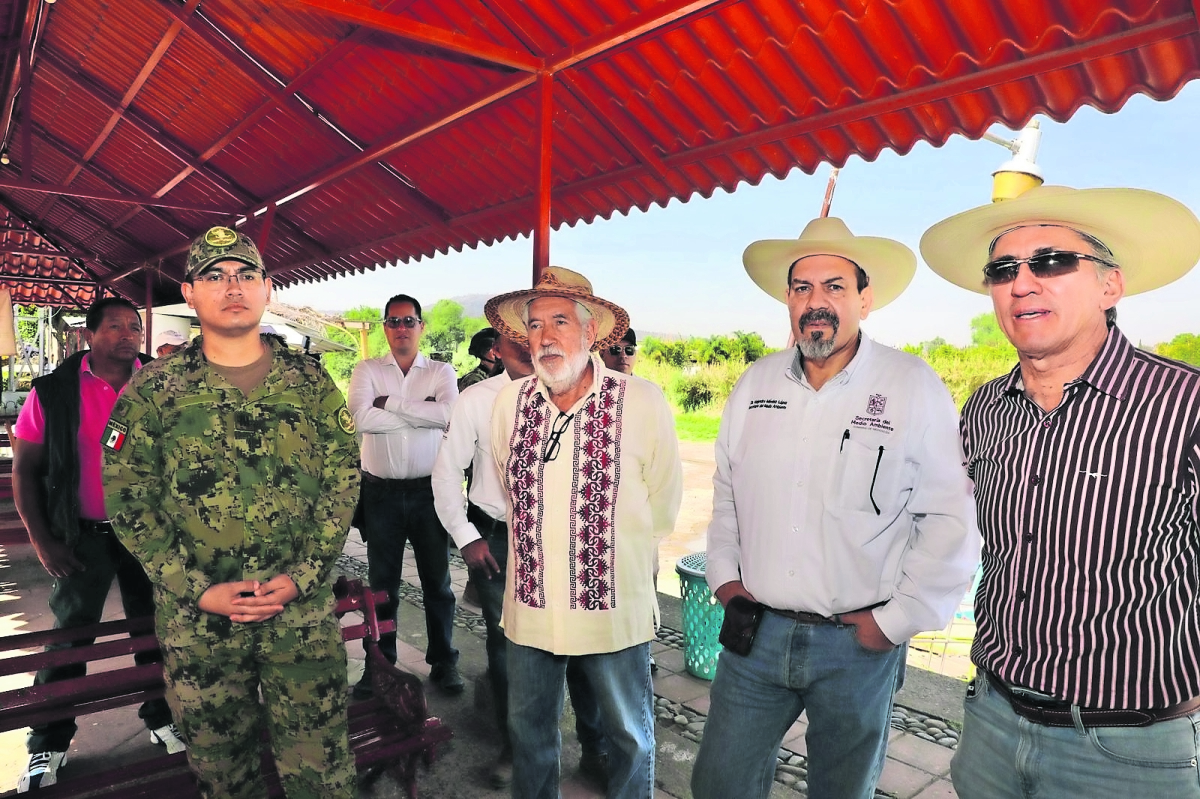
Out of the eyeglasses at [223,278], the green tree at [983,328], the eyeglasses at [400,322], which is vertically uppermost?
the green tree at [983,328]

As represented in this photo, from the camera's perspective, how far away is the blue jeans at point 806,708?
2.02 meters

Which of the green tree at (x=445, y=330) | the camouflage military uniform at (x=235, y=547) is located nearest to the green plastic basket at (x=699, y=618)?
the camouflage military uniform at (x=235, y=547)

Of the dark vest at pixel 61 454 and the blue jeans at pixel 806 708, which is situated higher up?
the dark vest at pixel 61 454

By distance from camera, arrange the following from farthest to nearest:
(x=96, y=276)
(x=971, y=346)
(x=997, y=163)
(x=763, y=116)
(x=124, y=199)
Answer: (x=971, y=346), (x=96, y=276), (x=124, y=199), (x=997, y=163), (x=763, y=116)

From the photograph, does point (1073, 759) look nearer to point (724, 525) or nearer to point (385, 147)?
point (724, 525)

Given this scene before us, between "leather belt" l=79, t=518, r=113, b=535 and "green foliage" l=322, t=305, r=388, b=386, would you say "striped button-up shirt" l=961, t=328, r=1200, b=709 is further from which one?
"green foliage" l=322, t=305, r=388, b=386

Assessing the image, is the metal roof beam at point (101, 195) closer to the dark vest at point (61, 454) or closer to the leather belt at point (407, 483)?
the dark vest at point (61, 454)

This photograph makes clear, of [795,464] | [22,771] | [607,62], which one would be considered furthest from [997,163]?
[22,771]

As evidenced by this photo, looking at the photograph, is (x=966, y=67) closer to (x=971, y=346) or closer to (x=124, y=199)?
Answer: (x=124, y=199)

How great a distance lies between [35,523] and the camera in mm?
3113

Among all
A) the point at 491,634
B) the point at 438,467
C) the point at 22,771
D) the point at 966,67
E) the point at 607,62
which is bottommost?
the point at 22,771

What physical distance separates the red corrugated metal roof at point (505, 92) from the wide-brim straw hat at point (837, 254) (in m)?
1.30

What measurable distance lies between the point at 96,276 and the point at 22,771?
695 inches

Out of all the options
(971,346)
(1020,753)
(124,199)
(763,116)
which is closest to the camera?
(1020,753)
